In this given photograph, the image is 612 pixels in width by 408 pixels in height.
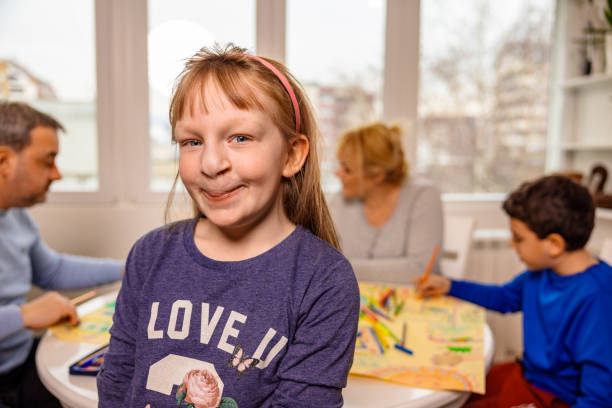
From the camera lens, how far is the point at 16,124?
4.41 ft

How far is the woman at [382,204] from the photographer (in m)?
1.91

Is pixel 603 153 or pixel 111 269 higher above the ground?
pixel 603 153

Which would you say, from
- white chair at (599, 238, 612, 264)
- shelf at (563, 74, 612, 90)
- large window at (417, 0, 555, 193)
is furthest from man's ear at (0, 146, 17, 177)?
shelf at (563, 74, 612, 90)

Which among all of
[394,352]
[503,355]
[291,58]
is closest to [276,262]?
[394,352]

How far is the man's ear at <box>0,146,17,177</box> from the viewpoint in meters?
1.33

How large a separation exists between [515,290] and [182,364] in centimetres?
109

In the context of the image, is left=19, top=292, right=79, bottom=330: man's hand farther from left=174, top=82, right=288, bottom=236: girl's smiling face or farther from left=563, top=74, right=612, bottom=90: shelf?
left=563, top=74, right=612, bottom=90: shelf

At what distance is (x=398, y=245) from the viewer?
194 cm

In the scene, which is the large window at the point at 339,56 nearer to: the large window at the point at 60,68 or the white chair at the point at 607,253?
the large window at the point at 60,68

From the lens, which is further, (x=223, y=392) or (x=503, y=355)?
(x=503, y=355)

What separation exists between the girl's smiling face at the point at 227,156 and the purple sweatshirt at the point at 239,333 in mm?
92

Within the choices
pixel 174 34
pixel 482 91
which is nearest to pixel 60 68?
pixel 174 34

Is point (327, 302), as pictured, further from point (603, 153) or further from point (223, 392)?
point (603, 153)

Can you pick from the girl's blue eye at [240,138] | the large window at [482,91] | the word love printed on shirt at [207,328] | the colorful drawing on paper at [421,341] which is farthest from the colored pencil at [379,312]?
the large window at [482,91]
